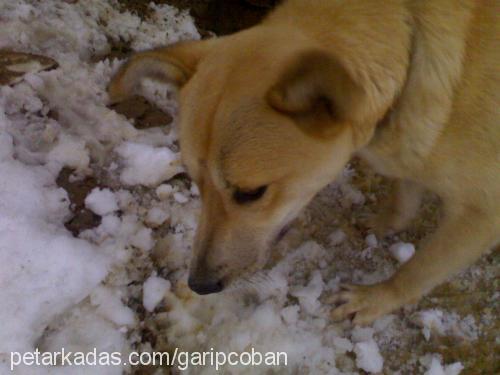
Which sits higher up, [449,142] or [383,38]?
[383,38]

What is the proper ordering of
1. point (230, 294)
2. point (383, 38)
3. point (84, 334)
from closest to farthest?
1. point (383, 38)
2. point (84, 334)
3. point (230, 294)

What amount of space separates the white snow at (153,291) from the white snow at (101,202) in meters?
0.43

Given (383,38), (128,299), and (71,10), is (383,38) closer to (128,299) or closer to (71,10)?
(128,299)

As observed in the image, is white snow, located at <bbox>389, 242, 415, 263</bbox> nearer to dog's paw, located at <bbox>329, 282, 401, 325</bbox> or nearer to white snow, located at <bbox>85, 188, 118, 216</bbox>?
dog's paw, located at <bbox>329, 282, 401, 325</bbox>

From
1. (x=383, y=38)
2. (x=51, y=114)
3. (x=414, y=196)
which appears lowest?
(x=51, y=114)

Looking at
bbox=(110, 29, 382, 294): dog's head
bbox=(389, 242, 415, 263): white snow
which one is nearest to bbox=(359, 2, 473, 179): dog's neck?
bbox=(110, 29, 382, 294): dog's head

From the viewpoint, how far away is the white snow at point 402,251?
281 centimetres

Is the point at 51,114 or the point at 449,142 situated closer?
the point at 449,142

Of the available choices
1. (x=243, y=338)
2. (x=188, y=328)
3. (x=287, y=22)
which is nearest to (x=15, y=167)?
(x=188, y=328)

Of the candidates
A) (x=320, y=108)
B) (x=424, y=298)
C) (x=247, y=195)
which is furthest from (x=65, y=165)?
(x=424, y=298)

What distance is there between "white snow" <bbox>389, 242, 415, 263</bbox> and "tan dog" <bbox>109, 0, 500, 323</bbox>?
2.51ft

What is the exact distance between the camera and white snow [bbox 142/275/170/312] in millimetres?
2447

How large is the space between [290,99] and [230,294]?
1231 millimetres

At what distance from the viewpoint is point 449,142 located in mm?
1881
